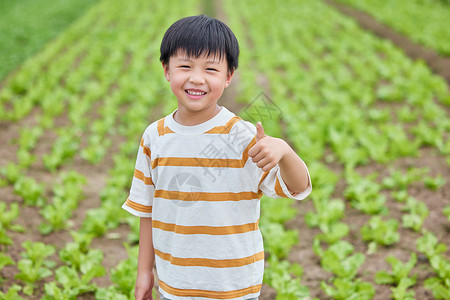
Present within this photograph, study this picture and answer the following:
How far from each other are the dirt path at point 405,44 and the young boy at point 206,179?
8104 millimetres

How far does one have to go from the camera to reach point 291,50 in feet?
36.7

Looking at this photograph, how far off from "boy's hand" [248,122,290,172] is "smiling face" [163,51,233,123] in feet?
0.82

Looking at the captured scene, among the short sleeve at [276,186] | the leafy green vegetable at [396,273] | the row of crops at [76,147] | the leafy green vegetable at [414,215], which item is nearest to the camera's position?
the short sleeve at [276,186]

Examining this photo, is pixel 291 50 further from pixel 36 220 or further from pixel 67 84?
pixel 36 220

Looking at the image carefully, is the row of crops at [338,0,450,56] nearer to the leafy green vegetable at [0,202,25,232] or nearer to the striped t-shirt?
the leafy green vegetable at [0,202,25,232]

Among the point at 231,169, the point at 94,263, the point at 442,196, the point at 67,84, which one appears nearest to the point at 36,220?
the point at 94,263

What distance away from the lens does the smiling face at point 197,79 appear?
1443mm

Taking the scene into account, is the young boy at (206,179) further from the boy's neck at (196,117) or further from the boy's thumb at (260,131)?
the boy's thumb at (260,131)

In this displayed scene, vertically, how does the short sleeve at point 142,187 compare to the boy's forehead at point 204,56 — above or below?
below

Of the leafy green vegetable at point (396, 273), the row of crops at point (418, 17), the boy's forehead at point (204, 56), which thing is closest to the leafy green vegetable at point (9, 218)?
the boy's forehead at point (204, 56)

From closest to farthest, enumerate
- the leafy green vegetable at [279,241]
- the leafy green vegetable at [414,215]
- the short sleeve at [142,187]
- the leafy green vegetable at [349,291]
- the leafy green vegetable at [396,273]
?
the short sleeve at [142,187]
the leafy green vegetable at [349,291]
the leafy green vegetable at [396,273]
the leafy green vegetable at [279,241]
the leafy green vegetable at [414,215]

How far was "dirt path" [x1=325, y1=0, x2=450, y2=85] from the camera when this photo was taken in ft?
30.0

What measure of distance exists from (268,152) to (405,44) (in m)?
11.5

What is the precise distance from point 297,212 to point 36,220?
101 inches
